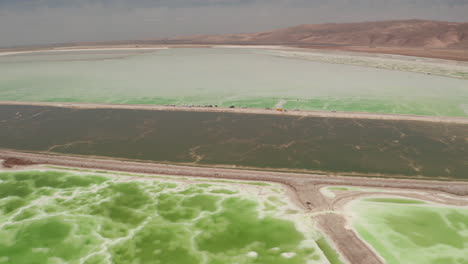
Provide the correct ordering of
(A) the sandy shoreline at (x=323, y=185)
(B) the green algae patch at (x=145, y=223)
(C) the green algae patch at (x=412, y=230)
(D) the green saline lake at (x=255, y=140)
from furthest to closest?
(D) the green saline lake at (x=255, y=140)
(A) the sandy shoreline at (x=323, y=185)
(B) the green algae patch at (x=145, y=223)
(C) the green algae patch at (x=412, y=230)

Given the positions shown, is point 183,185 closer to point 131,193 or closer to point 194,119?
point 131,193

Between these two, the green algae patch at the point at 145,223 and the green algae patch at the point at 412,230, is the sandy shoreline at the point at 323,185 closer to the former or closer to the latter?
the green algae patch at the point at 412,230

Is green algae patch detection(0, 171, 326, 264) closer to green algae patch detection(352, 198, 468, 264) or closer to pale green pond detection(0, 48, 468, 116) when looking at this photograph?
green algae patch detection(352, 198, 468, 264)

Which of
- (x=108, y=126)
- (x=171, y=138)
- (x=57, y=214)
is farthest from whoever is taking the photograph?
(x=108, y=126)

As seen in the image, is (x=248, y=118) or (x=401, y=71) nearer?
(x=248, y=118)

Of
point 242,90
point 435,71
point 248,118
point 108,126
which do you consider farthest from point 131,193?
point 435,71

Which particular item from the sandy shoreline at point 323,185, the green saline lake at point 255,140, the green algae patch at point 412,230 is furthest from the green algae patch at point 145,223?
the green saline lake at point 255,140
